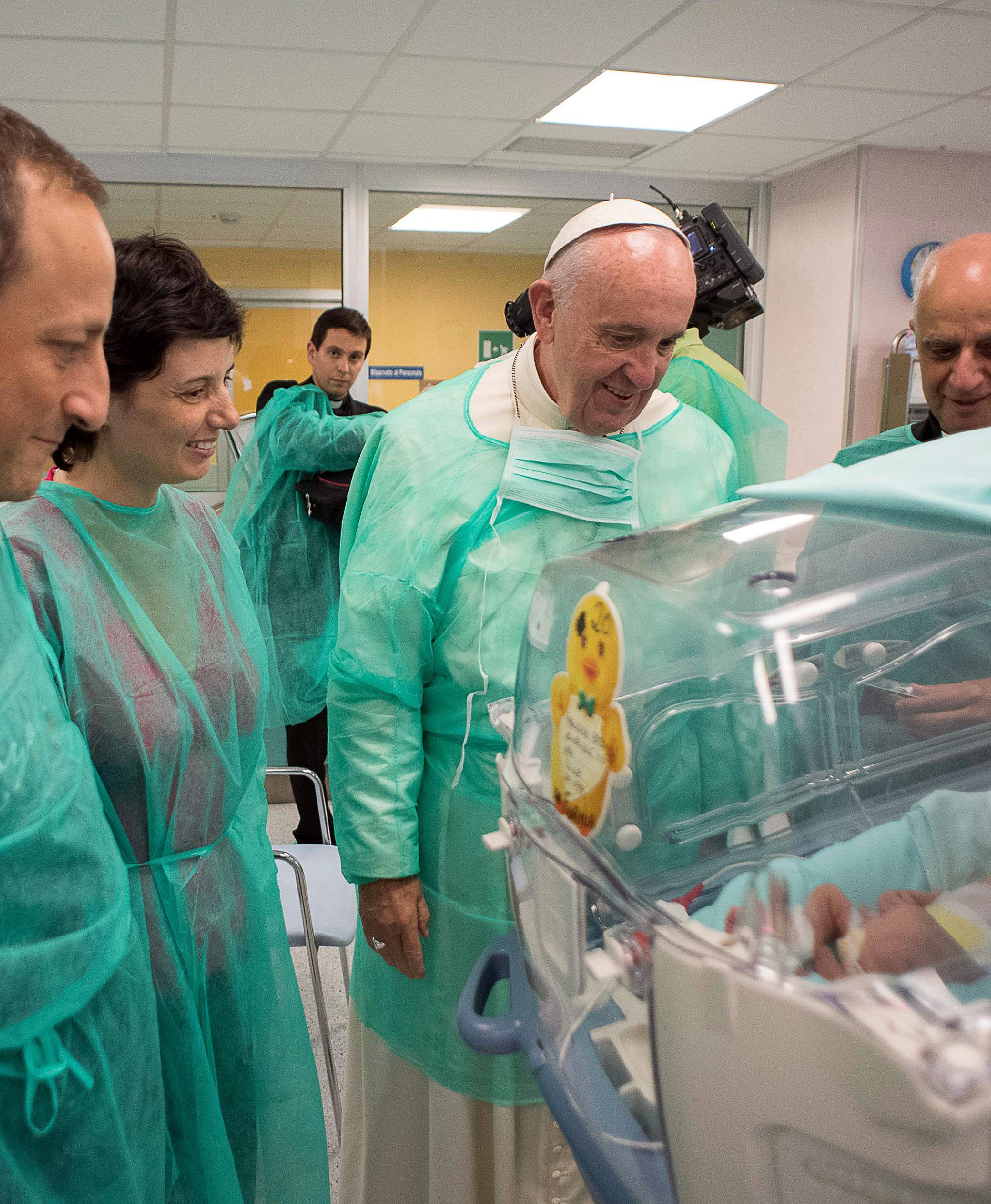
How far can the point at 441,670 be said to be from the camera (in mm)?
1264

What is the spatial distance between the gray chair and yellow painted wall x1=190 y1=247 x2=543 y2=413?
284 centimetres

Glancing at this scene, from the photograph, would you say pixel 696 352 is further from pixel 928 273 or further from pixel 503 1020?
pixel 503 1020

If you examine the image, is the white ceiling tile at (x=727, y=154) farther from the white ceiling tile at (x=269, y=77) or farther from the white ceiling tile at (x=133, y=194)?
the white ceiling tile at (x=133, y=194)

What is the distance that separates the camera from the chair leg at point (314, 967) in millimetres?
1699

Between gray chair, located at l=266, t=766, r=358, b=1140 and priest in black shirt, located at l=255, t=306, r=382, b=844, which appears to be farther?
priest in black shirt, located at l=255, t=306, r=382, b=844

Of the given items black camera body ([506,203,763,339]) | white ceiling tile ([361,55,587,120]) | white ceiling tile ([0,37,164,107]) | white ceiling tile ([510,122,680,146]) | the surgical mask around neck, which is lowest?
the surgical mask around neck

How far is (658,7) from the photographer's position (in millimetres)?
2689

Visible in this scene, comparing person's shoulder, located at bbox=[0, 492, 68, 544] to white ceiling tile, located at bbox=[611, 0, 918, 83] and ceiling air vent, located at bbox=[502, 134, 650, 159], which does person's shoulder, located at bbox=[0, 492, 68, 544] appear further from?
ceiling air vent, located at bbox=[502, 134, 650, 159]

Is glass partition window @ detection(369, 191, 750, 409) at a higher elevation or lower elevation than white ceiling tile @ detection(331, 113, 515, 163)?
lower

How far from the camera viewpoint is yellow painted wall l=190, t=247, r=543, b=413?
175 inches

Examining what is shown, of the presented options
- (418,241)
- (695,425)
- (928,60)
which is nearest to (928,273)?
(695,425)

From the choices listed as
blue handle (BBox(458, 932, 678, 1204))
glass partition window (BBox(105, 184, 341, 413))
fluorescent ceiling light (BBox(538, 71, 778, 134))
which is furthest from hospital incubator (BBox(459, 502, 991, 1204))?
glass partition window (BBox(105, 184, 341, 413))

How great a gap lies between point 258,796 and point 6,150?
0.90m

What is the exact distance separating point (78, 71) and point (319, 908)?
273 centimetres
